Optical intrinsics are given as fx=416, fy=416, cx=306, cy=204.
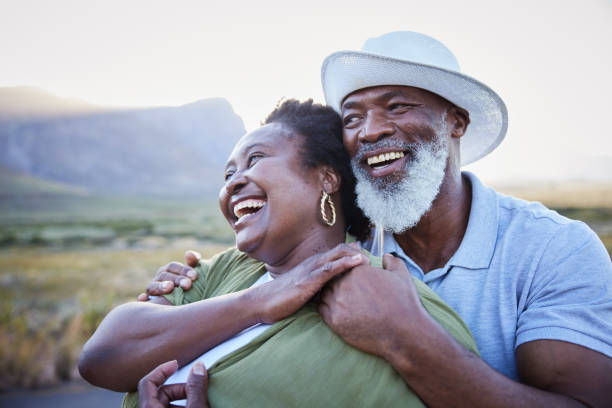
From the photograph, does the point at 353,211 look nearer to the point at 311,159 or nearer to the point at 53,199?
the point at 311,159

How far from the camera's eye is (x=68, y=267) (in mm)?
14648

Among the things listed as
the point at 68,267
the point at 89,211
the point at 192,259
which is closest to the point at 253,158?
the point at 192,259

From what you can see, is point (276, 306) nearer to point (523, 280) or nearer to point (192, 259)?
point (192, 259)

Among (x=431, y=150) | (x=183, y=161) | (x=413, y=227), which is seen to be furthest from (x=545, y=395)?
(x=183, y=161)

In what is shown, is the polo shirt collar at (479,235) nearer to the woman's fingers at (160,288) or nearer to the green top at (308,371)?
the green top at (308,371)

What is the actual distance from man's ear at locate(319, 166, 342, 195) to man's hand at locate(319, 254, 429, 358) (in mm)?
860

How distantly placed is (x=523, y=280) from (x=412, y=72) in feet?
4.70

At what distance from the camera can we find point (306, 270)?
190 centimetres

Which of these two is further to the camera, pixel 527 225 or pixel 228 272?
pixel 228 272

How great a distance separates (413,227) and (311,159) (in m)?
0.93

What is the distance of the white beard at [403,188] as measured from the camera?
2.73 metres

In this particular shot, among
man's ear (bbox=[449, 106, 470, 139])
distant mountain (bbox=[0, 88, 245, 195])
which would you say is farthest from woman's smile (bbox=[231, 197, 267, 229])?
distant mountain (bbox=[0, 88, 245, 195])

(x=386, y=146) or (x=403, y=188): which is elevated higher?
(x=386, y=146)

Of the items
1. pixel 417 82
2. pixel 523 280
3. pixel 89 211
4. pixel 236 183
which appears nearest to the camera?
pixel 523 280
